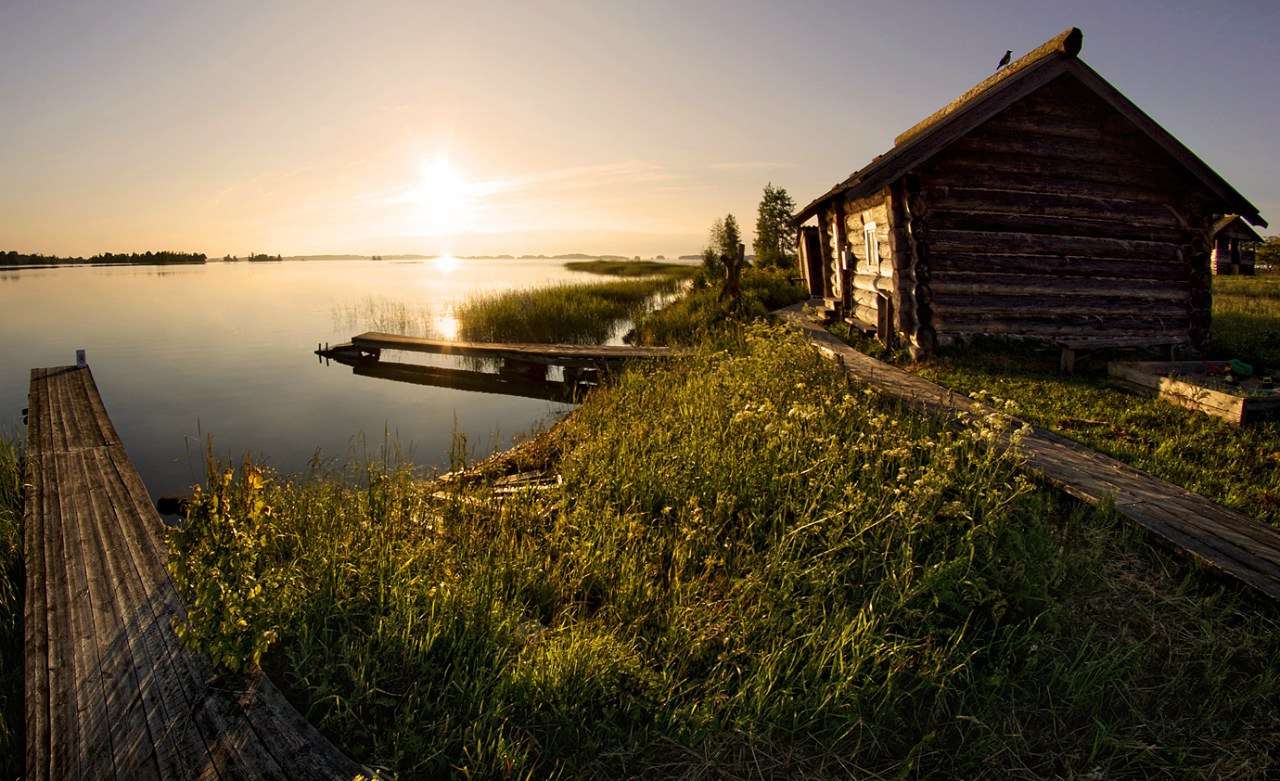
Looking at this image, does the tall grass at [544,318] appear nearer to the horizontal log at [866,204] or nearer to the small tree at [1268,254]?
the horizontal log at [866,204]

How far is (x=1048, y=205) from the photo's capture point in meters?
10.9

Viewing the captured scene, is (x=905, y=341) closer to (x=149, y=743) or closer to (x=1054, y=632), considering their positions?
(x=1054, y=632)

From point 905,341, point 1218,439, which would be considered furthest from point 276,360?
point 1218,439

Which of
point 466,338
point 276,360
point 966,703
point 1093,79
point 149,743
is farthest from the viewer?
point 466,338

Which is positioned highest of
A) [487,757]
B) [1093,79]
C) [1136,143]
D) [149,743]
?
[1093,79]

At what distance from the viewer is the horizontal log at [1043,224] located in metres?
10.8

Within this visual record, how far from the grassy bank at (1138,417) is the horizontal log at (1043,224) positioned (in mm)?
2116

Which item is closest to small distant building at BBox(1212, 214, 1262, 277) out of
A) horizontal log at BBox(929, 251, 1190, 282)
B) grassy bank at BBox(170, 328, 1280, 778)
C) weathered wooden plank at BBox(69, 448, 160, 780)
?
horizontal log at BBox(929, 251, 1190, 282)

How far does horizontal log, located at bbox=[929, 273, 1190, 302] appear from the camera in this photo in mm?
10867

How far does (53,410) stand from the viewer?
9.03m

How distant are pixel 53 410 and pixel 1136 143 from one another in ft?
60.7

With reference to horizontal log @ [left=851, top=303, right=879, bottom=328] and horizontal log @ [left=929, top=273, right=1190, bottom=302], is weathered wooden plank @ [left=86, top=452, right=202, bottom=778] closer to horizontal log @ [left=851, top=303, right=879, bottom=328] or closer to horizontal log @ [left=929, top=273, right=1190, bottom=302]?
horizontal log @ [left=929, top=273, right=1190, bottom=302]

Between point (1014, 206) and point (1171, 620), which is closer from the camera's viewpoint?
point (1171, 620)

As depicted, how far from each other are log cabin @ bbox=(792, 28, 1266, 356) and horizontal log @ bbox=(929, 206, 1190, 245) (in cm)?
2
